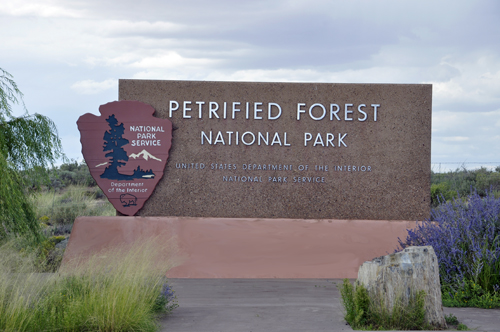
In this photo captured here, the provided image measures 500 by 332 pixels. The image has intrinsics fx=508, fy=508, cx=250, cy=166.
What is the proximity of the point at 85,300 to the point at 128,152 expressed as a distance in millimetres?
4676

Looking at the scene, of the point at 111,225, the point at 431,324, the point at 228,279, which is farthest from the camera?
the point at 111,225

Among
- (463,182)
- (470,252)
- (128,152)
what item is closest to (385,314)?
(470,252)

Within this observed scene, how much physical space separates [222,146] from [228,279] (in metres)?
2.43

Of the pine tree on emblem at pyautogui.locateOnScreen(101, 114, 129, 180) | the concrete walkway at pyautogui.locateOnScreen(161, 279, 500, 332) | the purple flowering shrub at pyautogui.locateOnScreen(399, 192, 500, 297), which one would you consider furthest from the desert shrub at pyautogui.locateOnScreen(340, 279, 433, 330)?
the pine tree on emblem at pyautogui.locateOnScreen(101, 114, 129, 180)

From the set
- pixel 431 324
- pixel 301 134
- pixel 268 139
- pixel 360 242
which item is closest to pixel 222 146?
pixel 268 139

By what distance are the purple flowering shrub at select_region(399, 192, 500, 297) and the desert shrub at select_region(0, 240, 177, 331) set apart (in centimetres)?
360

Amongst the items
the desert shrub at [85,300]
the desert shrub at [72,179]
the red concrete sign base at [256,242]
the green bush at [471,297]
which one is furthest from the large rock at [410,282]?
the desert shrub at [72,179]

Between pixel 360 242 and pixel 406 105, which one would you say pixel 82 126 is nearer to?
pixel 360 242

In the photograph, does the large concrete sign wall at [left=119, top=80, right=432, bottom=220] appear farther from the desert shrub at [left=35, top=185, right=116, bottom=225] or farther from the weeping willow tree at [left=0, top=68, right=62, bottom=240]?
the desert shrub at [left=35, top=185, right=116, bottom=225]

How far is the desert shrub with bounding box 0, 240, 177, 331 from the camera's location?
4844mm

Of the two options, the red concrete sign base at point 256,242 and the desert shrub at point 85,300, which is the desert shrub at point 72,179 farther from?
the desert shrub at point 85,300

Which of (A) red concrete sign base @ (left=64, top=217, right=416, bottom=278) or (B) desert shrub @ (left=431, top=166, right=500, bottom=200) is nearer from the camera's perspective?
(A) red concrete sign base @ (left=64, top=217, right=416, bottom=278)

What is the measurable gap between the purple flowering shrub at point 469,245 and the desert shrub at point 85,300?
142 inches

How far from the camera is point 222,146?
30.7 ft
